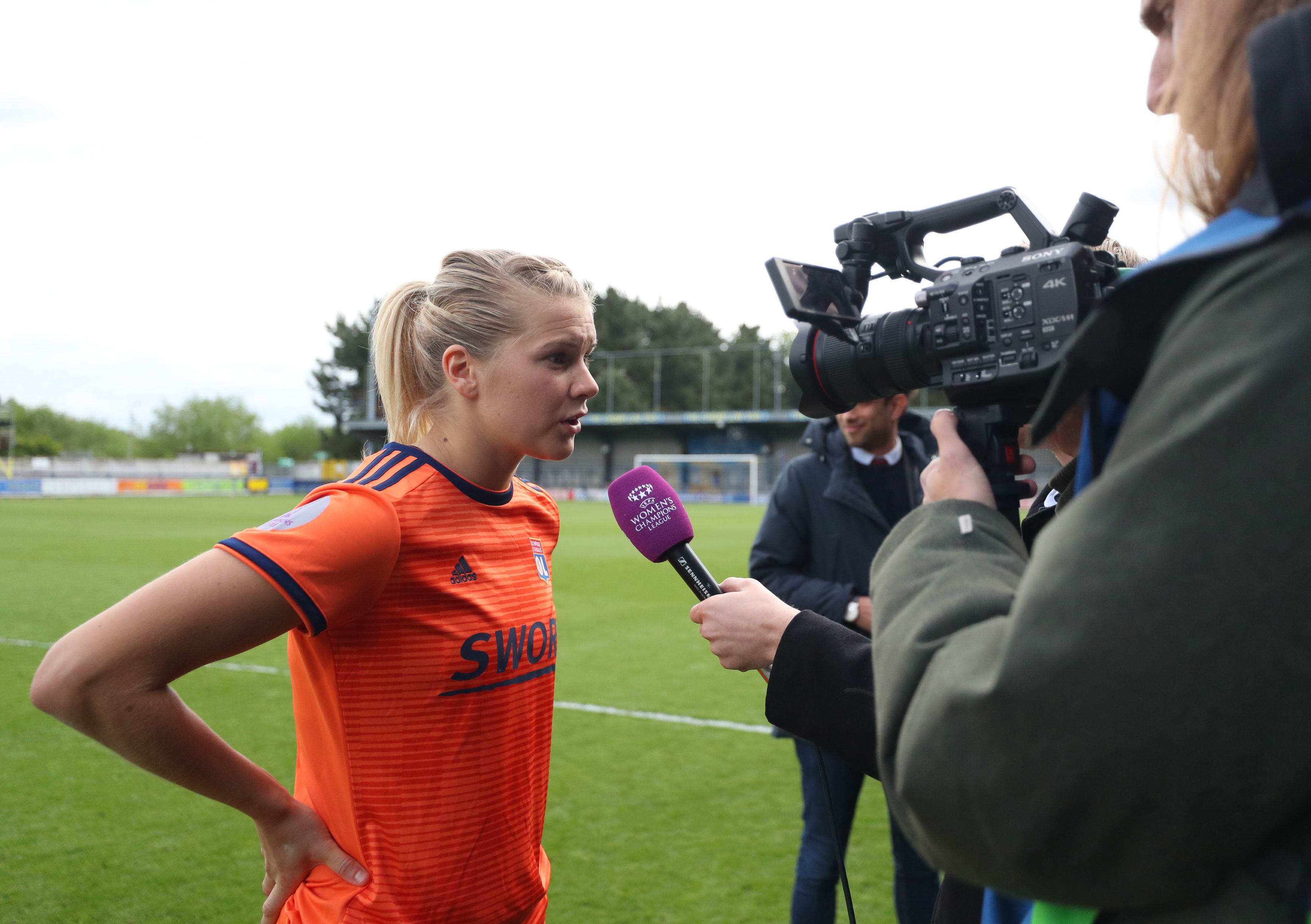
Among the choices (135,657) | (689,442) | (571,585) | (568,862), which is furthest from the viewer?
(689,442)

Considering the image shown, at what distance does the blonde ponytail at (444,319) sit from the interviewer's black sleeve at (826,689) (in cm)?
96

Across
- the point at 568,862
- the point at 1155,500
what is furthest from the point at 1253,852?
the point at 568,862

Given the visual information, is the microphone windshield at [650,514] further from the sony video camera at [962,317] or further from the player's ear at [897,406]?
the player's ear at [897,406]

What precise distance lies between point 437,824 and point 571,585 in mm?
11041

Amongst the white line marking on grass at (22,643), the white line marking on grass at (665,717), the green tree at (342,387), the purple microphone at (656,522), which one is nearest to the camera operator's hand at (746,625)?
the purple microphone at (656,522)

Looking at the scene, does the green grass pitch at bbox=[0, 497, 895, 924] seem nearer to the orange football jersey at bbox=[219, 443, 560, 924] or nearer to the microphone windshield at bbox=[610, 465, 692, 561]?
the orange football jersey at bbox=[219, 443, 560, 924]

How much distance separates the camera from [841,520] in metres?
3.68

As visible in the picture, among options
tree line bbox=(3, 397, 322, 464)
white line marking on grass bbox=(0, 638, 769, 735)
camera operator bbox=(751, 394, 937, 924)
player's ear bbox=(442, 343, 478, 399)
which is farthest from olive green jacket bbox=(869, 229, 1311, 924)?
tree line bbox=(3, 397, 322, 464)

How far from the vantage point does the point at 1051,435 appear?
3.80ft

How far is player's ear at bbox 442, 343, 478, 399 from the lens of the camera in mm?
1988

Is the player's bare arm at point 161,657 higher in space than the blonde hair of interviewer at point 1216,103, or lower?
lower

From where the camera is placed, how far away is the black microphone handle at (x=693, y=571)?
1741mm

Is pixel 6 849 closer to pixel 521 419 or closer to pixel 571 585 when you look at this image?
pixel 521 419

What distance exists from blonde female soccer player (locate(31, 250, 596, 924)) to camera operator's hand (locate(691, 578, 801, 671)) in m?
0.55
